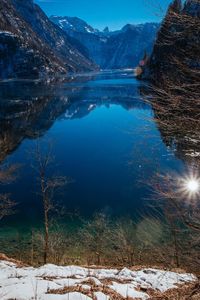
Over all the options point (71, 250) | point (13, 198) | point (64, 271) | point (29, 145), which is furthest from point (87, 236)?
point (29, 145)

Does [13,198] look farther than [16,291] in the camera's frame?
Yes

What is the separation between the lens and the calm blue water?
34.7 meters

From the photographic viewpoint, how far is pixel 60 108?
92.8 metres

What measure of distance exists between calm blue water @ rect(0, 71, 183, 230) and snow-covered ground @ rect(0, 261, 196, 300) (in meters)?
4.81

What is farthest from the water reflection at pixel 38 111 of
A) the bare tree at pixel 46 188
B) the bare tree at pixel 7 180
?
the bare tree at pixel 46 188

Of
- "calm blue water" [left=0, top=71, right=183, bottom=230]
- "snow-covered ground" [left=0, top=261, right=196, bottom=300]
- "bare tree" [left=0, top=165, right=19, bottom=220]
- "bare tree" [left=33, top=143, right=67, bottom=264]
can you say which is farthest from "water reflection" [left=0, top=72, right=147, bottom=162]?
"snow-covered ground" [left=0, top=261, right=196, bottom=300]

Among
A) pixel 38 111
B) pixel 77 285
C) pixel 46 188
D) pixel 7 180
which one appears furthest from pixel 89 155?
pixel 77 285

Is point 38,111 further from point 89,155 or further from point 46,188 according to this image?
point 46,188

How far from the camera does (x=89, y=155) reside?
51156mm

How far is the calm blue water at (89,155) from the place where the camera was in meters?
34.7

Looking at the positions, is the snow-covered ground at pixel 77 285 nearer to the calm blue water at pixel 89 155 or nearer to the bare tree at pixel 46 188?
the calm blue water at pixel 89 155

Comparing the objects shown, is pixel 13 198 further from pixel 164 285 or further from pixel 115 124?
pixel 115 124

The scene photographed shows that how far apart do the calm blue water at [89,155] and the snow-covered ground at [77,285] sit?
481 cm

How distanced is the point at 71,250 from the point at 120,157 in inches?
920
